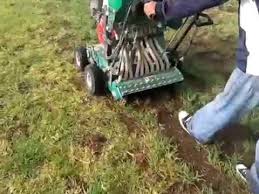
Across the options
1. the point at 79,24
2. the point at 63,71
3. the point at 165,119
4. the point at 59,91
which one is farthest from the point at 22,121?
the point at 79,24

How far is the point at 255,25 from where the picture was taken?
2316mm

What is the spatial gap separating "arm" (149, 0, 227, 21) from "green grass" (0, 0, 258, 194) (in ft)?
2.72

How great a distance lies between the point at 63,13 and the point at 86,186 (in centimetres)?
233

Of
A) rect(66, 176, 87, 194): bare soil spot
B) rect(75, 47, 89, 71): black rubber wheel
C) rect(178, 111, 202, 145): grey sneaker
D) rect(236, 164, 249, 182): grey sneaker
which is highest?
rect(75, 47, 89, 71): black rubber wheel

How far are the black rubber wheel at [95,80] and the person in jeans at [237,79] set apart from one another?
76 centimetres

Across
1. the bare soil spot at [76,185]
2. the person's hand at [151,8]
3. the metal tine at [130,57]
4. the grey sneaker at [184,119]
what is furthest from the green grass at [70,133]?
the person's hand at [151,8]

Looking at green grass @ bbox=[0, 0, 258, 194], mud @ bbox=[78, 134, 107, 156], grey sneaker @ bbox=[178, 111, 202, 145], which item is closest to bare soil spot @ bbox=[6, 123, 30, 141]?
green grass @ bbox=[0, 0, 258, 194]

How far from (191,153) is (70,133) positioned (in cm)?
76

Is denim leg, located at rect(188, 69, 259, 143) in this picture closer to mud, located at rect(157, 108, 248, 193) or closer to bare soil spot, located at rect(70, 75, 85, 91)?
mud, located at rect(157, 108, 248, 193)

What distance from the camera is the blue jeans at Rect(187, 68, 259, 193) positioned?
2480mm

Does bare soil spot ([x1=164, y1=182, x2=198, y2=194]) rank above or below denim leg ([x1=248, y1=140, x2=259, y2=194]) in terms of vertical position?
below

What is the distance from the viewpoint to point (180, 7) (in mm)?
2439

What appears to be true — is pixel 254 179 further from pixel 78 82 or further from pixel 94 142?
pixel 78 82

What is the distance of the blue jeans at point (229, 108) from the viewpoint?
248cm
